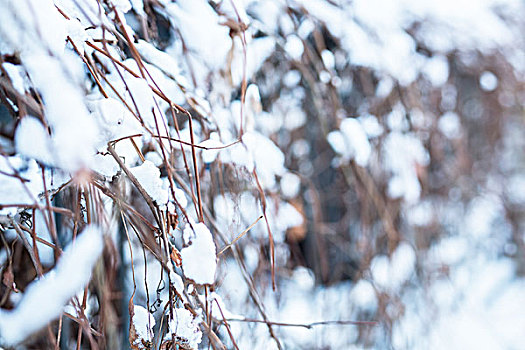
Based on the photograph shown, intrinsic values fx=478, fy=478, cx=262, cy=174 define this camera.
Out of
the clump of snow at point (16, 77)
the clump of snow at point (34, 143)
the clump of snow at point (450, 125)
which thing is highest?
the clump of snow at point (450, 125)

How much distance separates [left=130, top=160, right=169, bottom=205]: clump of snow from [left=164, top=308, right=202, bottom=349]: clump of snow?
5.9 inches

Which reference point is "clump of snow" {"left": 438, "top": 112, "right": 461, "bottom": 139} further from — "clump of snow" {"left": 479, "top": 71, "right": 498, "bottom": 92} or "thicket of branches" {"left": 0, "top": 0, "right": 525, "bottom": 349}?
"clump of snow" {"left": 479, "top": 71, "right": 498, "bottom": 92}

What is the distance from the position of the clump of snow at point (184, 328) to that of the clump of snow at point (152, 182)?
15 cm

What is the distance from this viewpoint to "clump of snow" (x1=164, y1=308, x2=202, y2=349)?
631 millimetres

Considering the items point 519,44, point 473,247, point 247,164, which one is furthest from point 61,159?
point 473,247

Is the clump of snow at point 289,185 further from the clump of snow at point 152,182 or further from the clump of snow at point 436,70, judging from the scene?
the clump of snow at point 152,182

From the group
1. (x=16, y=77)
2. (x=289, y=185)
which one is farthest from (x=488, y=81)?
(x=16, y=77)

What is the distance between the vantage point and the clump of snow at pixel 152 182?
620 millimetres

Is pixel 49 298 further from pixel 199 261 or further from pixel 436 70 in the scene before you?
pixel 436 70

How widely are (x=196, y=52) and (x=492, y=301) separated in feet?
7.01

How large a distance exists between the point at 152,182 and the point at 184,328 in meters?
0.20

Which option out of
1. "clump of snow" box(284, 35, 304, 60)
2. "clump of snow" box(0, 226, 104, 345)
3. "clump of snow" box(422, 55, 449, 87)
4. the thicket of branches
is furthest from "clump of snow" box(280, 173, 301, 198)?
"clump of snow" box(0, 226, 104, 345)

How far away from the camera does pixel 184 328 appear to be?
0.63 m

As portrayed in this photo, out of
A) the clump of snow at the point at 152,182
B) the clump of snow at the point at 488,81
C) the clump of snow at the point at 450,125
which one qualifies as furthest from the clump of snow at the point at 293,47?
the clump of snow at the point at 488,81
